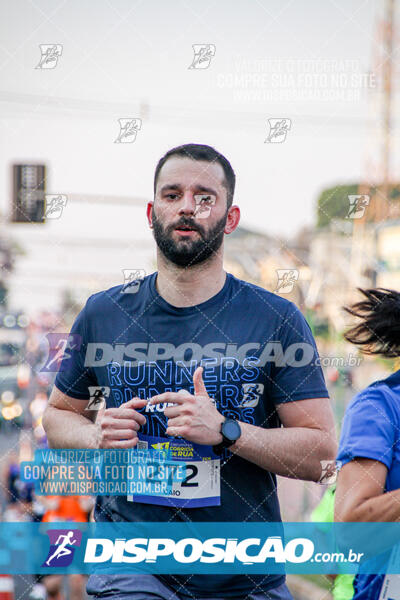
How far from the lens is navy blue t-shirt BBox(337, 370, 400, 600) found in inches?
66.0

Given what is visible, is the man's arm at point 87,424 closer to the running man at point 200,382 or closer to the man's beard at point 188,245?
the running man at point 200,382

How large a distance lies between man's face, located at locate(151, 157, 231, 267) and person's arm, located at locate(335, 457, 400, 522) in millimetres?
833

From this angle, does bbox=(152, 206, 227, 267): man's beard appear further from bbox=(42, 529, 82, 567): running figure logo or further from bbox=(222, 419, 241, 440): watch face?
bbox=(42, 529, 82, 567): running figure logo

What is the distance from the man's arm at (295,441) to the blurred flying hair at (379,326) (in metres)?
0.23

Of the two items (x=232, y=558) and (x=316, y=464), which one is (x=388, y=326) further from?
(x=232, y=558)

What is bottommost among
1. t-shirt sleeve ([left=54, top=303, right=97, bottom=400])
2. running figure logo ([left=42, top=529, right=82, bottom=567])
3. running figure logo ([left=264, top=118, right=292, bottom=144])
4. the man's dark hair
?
running figure logo ([left=42, top=529, right=82, bottom=567])

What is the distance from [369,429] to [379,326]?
39 cm

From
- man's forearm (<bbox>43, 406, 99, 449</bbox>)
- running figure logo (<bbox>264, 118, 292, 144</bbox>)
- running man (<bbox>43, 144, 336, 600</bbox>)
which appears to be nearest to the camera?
running man (<bbox>43, 144, 336, 600</bbox>)

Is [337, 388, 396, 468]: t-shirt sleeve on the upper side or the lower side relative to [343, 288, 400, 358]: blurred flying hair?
lower

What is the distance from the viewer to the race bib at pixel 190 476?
81.0 inches

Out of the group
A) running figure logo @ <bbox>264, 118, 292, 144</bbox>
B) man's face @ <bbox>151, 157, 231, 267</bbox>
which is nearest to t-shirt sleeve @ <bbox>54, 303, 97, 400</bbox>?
man's face @ <bbox>151, 157, 231, 267</bbox>

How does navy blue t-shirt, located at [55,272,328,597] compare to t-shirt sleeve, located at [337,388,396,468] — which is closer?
t-shirt sleeve, located at [337,388,396,468]

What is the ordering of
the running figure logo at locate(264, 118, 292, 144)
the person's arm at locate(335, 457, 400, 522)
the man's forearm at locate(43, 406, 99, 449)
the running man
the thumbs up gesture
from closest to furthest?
the person's arm at locate(335, 457, 400, 522) → the thumbs up gesture → the running man → the man's forearm at locate(43, 406, 99, 449) → the running figure logo at locate(264, 118, 292, 144)

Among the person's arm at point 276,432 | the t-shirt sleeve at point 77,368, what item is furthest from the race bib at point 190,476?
the t-shirt sleeve at point 77,368
